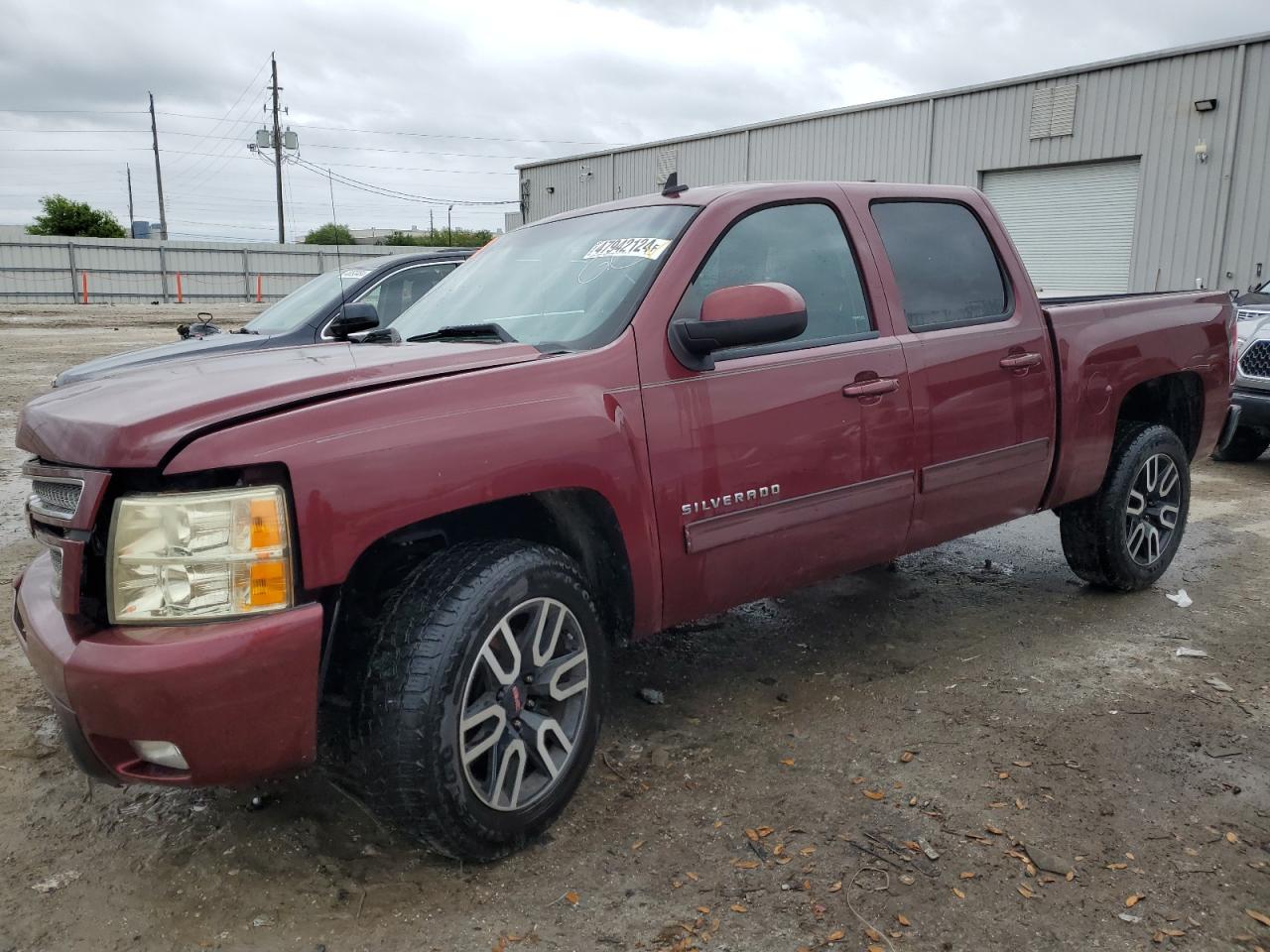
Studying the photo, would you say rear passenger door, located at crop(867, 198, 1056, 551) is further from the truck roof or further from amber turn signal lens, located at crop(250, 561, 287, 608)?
amber turn signal lens, located at crop(250, 561, 287, 608)

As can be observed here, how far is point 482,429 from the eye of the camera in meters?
2.58

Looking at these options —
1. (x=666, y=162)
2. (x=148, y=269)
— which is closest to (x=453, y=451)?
(x=666, y=162)

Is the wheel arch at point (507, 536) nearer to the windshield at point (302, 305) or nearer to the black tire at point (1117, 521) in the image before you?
the black tire at point (1117, 521)

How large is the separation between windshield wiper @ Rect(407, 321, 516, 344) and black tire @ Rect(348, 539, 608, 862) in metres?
0.79

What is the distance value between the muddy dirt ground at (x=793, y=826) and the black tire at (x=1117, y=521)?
0.47 metres

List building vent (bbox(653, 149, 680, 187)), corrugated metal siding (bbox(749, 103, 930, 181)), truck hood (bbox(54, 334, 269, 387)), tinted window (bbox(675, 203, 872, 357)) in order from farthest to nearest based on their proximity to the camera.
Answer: building vent (bbox(653, 149, 680, 187)) → corrugated metal siding (bbox(749, 103, 930, 181)) → truck hood (bbox(54, 334, 269, 387)) → tinted window (bbox(675, 203, 872, 357))

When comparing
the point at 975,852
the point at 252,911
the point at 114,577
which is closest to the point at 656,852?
the point at 975,852

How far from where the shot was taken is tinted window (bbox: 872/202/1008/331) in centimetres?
388

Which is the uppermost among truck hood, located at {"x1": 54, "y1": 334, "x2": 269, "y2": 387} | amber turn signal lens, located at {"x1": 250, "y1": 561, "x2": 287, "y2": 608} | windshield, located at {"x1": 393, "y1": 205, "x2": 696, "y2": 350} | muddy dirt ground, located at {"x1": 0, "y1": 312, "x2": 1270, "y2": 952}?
windshield, located at {"x1": 393, "y1": 205, "x2": 696, "y2": 350}

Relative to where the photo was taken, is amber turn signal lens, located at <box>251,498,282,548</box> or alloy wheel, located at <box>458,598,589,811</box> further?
alloy wheel, located at <box>458,598,589,811</box>

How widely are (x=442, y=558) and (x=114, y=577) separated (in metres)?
0.76

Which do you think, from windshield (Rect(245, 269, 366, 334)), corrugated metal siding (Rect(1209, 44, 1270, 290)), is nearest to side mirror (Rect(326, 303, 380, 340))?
windshield (Rect(245, 269, 366, 334))

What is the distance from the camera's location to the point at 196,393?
7.98 feet

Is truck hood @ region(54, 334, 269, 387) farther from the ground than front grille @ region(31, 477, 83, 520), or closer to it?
farther from the ground
